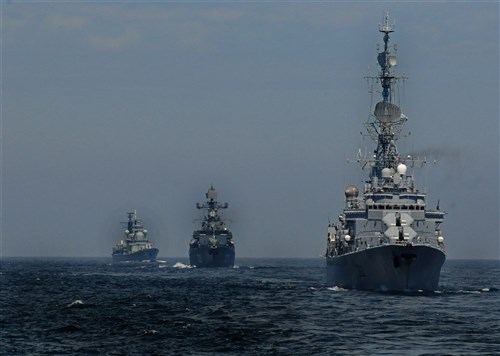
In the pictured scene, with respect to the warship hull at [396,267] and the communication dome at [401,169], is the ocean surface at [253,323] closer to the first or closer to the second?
the warship hull at [396,267]

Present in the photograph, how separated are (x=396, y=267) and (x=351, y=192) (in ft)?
73.7

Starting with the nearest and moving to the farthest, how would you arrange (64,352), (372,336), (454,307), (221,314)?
(64,352)
(372,336)
(221,314)
(454,307)

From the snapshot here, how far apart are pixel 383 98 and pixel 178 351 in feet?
198

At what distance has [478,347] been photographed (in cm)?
5219

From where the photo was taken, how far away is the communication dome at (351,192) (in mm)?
107062

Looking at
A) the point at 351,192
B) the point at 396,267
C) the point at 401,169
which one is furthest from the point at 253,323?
the point at 351,192

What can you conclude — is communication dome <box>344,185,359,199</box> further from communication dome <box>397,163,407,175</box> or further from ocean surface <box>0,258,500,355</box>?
ocean surface <box>0,258,500,355</box>

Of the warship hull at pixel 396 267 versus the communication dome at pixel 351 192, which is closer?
the warship hull at pixel 396 267

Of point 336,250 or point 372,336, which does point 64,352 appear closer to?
point 372,336

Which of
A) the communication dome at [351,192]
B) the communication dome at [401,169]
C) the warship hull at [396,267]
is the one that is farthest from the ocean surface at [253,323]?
the communication dome at [351,192]

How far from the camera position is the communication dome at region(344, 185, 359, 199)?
Answer: 107062 millimetres

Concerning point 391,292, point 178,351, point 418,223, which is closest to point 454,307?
point 391,292

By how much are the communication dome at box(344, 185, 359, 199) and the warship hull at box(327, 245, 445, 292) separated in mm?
13863

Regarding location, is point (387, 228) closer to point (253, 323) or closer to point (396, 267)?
point (396, 267)
